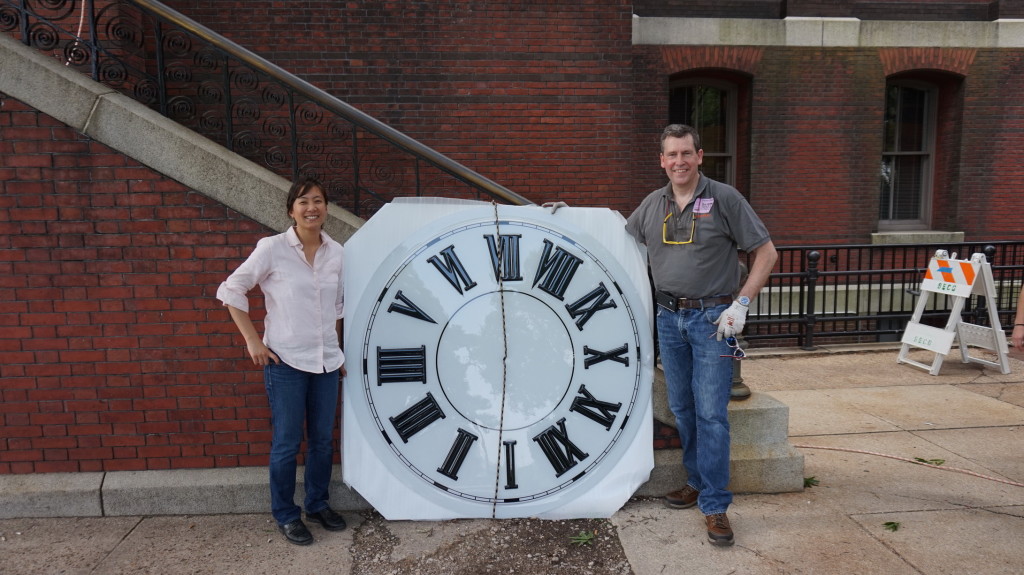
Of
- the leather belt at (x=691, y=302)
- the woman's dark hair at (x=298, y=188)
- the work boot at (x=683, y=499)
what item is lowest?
the work boot at (x=683, y=499)

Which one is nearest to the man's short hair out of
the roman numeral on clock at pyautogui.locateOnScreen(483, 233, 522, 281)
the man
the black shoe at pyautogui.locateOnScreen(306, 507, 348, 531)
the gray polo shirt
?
the man

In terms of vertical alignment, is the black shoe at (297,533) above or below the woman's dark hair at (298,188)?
below

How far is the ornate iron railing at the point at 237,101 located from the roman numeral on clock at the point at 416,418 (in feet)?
4.09

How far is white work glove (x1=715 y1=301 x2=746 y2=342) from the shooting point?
3039mm

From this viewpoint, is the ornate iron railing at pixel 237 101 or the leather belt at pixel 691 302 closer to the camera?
the leather belt at pixel 691 302

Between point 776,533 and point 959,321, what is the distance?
5144 millimetres

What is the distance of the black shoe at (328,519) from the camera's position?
341 centimetres

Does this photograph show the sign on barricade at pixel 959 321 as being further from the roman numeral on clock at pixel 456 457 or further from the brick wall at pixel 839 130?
the roman numeral on clock at pixel 456 457

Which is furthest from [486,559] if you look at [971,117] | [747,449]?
[971,117]

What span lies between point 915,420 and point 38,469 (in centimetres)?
633

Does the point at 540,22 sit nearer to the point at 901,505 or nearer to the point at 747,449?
the point at 747,449

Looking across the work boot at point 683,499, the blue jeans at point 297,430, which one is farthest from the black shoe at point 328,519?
the work boot at point 683,499

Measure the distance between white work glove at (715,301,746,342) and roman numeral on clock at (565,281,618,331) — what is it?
64 centimetres

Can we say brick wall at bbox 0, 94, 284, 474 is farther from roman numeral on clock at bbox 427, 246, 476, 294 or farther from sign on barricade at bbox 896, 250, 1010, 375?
sign on barricade at bbox 896, 250, 1010, 375
